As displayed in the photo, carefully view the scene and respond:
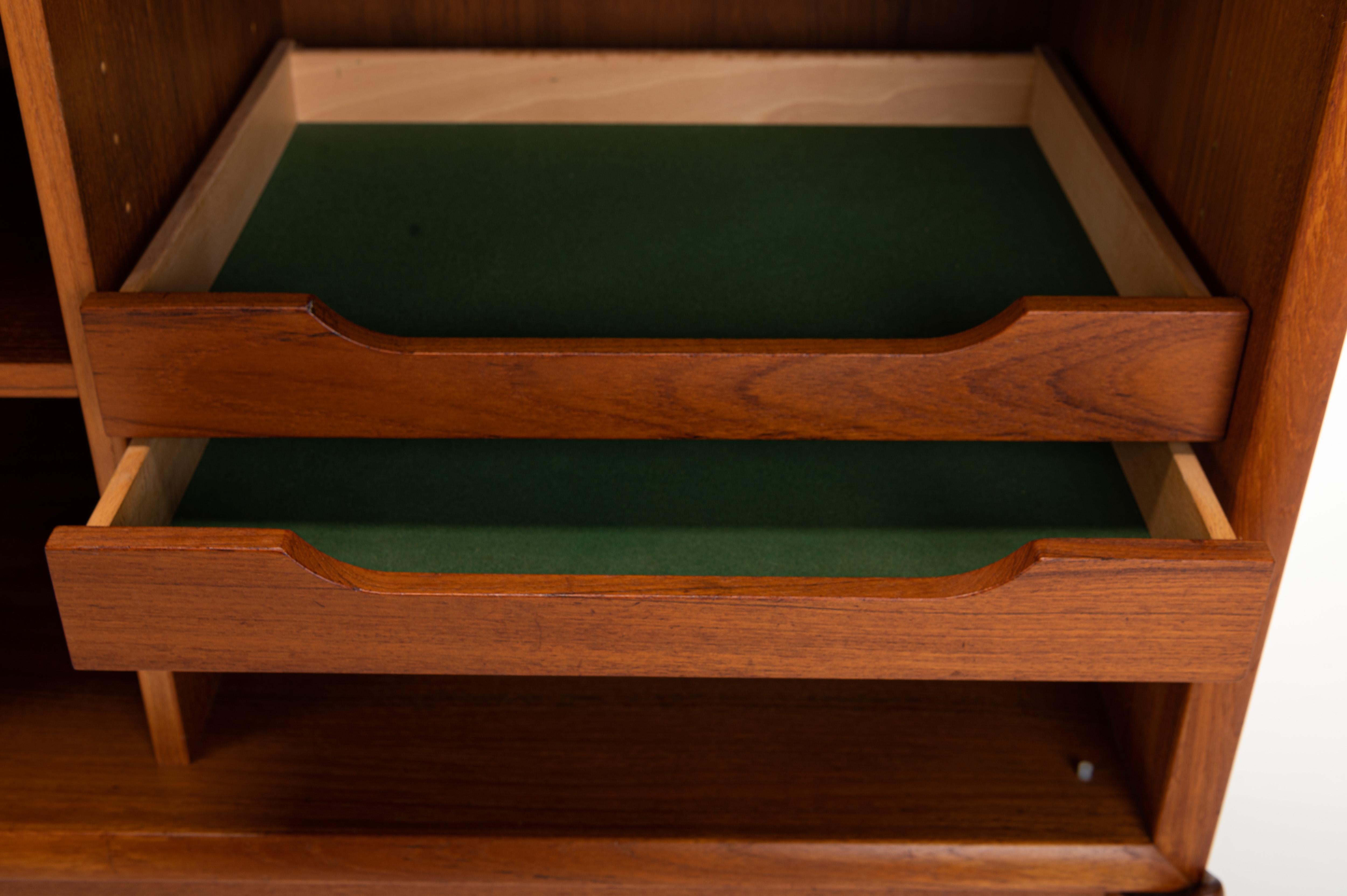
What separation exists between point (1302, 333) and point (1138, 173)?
0.28 meters

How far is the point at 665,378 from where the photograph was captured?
24.2 inches

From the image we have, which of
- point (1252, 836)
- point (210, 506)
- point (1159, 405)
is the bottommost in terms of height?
point (1252, 836)

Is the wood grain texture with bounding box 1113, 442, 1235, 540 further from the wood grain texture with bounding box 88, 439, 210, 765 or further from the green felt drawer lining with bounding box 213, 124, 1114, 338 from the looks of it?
the wood grain texture with bounding box 88, 439, 210, 765

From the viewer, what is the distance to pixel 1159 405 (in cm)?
63

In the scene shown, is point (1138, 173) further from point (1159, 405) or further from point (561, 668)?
point (561, 668)

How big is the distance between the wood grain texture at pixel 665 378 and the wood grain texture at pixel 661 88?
48 cm

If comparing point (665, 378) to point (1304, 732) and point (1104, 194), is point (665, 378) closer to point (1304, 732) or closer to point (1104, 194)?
point (1104, 194)

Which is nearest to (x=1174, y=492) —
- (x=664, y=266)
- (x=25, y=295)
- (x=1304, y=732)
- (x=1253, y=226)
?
(x=1253, y=226)

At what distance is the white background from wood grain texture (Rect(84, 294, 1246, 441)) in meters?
0.10

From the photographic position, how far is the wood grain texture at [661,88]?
1033mm

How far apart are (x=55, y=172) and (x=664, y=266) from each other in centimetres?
38

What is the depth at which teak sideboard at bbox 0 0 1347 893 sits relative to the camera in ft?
1.94

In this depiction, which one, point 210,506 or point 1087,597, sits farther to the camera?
point 210,506

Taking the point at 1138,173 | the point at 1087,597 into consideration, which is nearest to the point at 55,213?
the point at 1087,597
